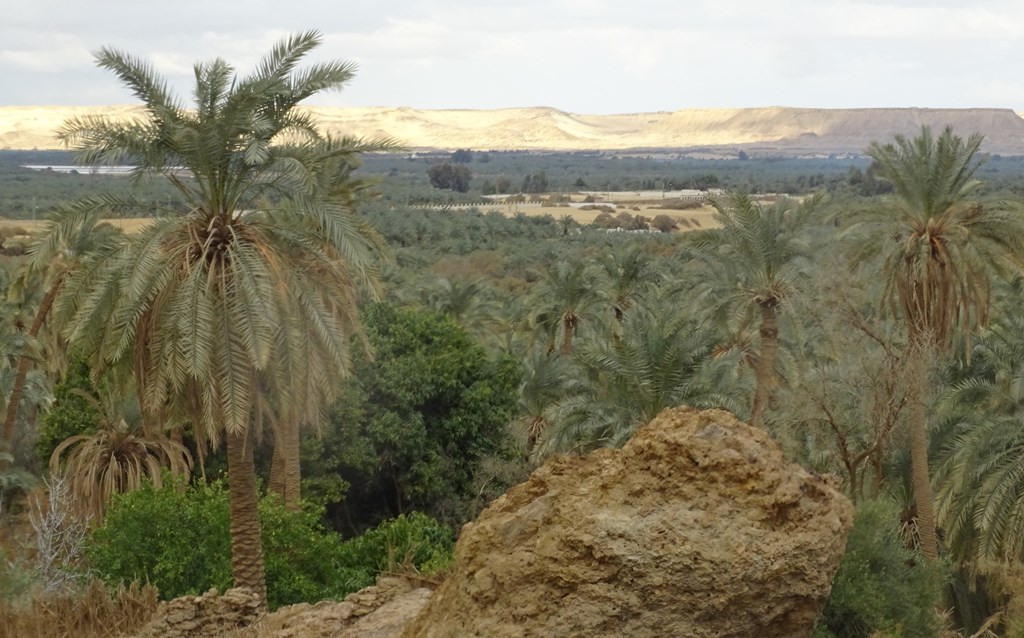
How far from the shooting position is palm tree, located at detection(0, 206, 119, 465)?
40.9 feet

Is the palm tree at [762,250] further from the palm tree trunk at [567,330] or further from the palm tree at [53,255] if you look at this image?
the palm tree at [53,255]

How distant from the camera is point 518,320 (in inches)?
1539

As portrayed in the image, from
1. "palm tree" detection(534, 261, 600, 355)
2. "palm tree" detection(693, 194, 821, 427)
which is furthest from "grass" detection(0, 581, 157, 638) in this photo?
"palm tree" detection(534, 261, 600, 355)

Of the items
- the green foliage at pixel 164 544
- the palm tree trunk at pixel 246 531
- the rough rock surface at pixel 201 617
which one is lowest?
the green foliage at pixel 164 544

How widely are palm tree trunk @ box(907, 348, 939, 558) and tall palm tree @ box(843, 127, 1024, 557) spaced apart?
2cm

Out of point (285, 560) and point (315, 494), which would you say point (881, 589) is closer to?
point (285, 560)

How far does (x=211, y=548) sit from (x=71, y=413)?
278 inches

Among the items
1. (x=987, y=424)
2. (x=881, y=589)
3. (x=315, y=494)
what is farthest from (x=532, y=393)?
(x=881, y=589)

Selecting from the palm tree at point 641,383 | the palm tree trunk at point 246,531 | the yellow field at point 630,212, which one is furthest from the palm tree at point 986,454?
the yellow field at point 630,212

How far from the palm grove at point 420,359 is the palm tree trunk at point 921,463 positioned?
0.17ft

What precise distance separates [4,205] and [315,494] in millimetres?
86176

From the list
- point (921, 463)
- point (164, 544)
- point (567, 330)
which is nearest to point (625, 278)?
point (567, 330)

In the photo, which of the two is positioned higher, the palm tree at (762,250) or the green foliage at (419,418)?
the palm tree at (762,250)

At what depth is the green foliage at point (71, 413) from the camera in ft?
69.8
